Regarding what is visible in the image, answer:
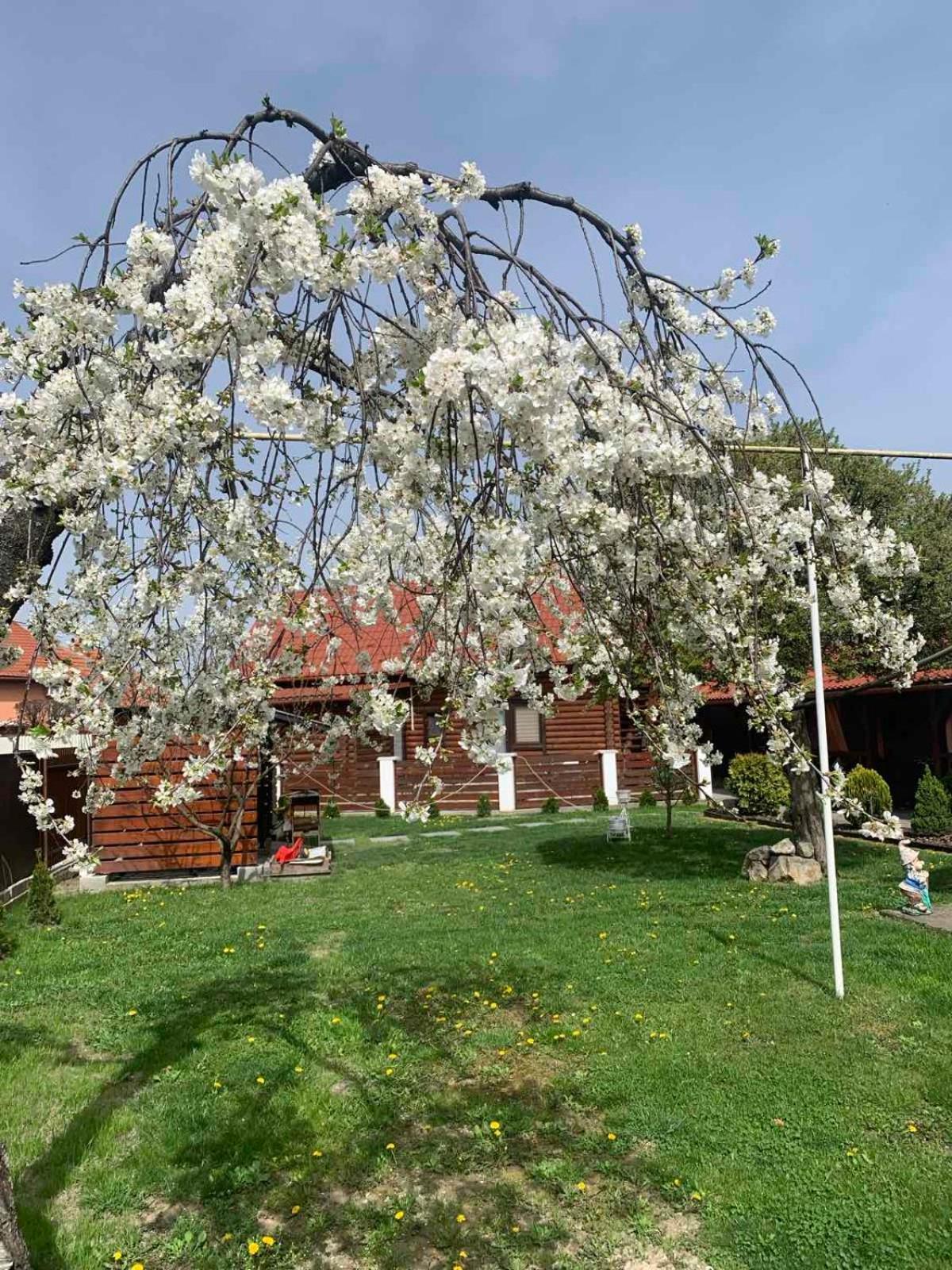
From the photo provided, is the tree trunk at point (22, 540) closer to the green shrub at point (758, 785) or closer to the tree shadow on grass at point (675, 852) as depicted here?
the tree shadow on grass at point (675, 852)

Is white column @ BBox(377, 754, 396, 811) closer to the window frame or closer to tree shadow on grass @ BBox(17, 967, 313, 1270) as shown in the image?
the window frame

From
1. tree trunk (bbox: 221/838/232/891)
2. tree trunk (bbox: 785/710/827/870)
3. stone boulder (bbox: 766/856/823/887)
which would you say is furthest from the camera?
tree trunk (bbox: 221/838/232/891)

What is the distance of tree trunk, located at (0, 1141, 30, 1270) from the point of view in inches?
101

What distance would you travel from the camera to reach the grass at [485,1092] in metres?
3.44

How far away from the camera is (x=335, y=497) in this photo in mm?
3377

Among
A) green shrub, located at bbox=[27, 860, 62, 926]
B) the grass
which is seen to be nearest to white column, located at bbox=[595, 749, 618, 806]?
the grass

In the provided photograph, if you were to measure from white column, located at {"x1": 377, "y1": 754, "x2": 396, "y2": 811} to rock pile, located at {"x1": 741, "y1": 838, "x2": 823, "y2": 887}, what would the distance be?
10857 millimetres

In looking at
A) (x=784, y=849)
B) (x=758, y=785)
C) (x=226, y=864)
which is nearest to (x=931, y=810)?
(x=784, y=849)

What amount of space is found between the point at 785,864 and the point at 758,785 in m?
6.29

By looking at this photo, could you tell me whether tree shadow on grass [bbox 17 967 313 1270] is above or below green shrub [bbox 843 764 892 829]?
below

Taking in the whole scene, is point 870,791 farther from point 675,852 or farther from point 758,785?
point 675,852

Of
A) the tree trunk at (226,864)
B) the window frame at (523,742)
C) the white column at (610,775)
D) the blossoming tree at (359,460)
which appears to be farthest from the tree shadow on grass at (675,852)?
the blossoming tree at (359,460)

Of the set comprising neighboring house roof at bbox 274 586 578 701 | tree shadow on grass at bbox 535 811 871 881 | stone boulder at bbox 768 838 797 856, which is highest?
neighboring house roof at bbox 274 586 578 701

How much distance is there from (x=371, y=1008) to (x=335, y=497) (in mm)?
4040
